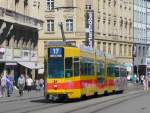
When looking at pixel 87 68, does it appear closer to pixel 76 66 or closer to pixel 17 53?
pixel 76 66

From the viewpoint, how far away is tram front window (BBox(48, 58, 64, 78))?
37.4 meters

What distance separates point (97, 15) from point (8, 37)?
39.0 m

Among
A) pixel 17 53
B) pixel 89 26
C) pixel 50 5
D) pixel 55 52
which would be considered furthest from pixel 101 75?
pixel 50 5

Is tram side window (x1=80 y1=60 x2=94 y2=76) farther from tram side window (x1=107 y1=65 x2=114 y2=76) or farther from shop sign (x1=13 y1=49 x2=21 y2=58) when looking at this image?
shop sign (x1=13 y1=49 x2=21 y2=58)

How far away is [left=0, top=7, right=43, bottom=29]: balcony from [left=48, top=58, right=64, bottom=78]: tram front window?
19.9 meters

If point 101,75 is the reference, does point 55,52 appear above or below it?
above

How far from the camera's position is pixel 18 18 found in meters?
62.2

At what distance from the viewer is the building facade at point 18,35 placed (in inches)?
2343

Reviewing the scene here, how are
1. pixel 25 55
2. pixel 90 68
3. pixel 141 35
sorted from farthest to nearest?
1. pixel 141 35
2. pixel 25 55
3. pixel 90 68

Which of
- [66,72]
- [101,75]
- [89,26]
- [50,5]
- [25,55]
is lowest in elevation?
[101,75]

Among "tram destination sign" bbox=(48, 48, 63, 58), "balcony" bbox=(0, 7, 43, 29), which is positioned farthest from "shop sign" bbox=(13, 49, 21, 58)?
"tram destination sign" bbox=(48, 48, 63, 58)

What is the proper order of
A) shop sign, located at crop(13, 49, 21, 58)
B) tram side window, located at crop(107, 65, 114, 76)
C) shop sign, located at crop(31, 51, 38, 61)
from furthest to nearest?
shop sign, located at crop(31, 51, 38, 61) → shop sign, located at crop(13, 49, 21, 58) → tram side window, located at crop(107, 65, 114, 76)

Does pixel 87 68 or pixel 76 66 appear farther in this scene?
pixel 87 68

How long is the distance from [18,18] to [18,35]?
98.0 inches
